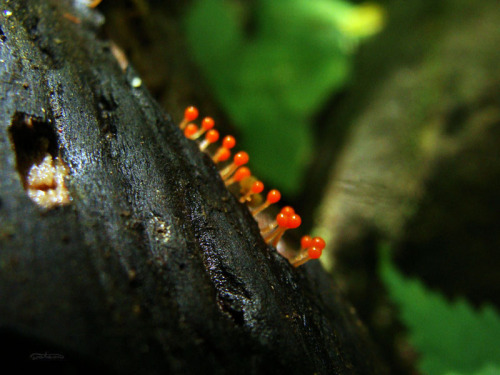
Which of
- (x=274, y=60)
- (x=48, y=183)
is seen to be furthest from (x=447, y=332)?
(x=274, y=60)

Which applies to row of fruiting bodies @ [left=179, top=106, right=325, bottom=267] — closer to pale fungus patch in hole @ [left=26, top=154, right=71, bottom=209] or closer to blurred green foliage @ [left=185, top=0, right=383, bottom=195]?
pale fungus patch in hole @ [left=26, top=154, right=71, bottom=209]

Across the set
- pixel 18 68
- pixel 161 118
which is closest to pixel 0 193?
pixel 18 68

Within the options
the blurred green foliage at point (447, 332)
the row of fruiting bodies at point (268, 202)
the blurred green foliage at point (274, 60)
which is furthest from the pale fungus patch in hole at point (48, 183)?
the blurred green foliage at point (274, 60)

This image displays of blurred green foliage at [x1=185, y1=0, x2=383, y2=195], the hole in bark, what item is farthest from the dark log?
blurred green foliage at [x1=185, y1=0, x2=383, y2=195]

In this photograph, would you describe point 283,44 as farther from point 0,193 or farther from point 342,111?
point 0,193

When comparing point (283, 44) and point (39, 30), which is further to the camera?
point (283, 44)
